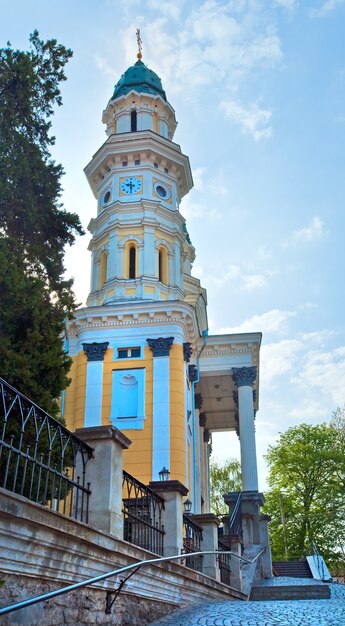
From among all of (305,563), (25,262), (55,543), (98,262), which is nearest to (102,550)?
(55,543)

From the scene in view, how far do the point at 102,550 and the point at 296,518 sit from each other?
38371mm

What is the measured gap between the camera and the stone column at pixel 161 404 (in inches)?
997

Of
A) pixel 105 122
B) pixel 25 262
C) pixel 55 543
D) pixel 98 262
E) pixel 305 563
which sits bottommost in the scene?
pixel 55 543

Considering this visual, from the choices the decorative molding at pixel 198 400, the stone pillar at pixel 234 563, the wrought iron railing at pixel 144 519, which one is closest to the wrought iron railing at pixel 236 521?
the stone pillar at pixel 234 563

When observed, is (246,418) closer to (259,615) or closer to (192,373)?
(192,373)

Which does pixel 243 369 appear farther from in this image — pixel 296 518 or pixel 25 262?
pixel 25 262

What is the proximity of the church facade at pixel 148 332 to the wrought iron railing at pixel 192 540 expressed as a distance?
11463mm

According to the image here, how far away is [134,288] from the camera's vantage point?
3006cm

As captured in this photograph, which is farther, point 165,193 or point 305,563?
point 165,193

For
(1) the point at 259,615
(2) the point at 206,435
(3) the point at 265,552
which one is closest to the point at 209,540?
(1) the point at 259,615

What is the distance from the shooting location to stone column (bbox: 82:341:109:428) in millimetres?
26484

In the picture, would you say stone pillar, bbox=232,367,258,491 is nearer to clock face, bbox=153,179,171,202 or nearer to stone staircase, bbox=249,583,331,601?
clock face, bbox=153,179,171,202

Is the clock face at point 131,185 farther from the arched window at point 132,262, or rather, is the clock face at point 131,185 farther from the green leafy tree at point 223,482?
the green leafy tree at point 223,482

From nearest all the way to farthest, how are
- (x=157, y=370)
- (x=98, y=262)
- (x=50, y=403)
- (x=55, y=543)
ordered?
(x=55, y=543)
(x=50, y=403)
(x=157, y=370)
(x=98, y=262)
